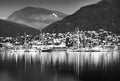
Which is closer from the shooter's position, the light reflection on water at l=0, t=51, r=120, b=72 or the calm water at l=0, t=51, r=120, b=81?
the calm water at l=0, t=51, r=120, b=81

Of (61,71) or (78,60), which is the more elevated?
(78,60)

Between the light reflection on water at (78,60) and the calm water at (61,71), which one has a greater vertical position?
the light reflection on water at (78,60)

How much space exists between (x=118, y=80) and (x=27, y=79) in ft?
58.1

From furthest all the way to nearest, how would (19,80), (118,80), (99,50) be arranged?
(99,50)
(19,80)
(118,80)

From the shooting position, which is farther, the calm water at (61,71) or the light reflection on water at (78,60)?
the light reflection on water at (78,60)

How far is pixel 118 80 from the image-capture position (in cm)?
4900

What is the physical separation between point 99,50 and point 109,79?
142460mm

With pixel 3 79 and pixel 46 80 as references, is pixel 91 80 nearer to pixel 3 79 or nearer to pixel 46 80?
pixel 46 80

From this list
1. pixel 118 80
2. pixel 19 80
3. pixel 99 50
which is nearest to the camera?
pixel 118 80

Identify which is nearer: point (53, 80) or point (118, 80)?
point (118, 80)

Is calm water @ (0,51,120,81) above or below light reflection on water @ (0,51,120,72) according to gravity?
below

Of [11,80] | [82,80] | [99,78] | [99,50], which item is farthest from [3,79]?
[99,50]

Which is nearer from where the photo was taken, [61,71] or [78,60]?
[61,71]

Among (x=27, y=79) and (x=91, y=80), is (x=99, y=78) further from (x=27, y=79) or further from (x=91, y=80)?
(x=27, y=79)
